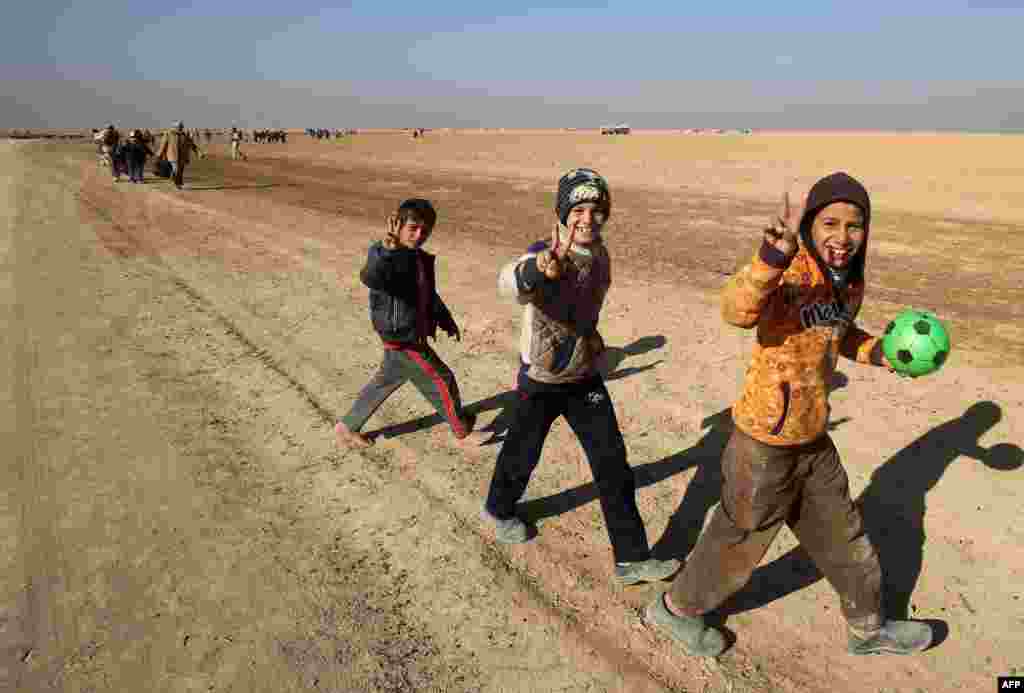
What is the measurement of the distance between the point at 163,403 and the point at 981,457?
6.38 m

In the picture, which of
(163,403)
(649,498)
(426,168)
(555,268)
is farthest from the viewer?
(426,168)

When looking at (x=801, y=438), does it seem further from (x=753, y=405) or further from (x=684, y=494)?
(x=684, y=494)

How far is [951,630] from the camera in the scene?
2.88 meters

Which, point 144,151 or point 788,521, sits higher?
point 144,151

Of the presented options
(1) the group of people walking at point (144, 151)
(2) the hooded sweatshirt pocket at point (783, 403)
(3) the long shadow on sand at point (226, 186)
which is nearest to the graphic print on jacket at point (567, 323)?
(2) the hooded sweatshirt pocket at point (783, 403)

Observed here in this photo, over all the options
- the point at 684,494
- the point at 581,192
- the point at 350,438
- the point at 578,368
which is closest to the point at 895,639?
the point at 684,494

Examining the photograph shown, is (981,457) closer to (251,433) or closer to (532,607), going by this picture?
(532,607)

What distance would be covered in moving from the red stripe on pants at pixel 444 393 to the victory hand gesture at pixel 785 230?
272 centimetres

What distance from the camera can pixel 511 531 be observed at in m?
3.47

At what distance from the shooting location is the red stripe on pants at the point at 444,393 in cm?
418

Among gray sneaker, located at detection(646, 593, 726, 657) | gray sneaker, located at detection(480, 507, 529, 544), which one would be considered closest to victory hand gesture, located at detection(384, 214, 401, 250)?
gray sneaker, located at detection(480, 507, 529, 544)

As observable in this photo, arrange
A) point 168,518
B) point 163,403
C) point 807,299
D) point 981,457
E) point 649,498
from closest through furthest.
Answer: point 807,299
point 168,518
point 649,498
point 981,457
point 163,403

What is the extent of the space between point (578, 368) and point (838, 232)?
1265 millimetres

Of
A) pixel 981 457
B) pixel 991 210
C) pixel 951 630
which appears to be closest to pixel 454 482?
pixel 951 630
